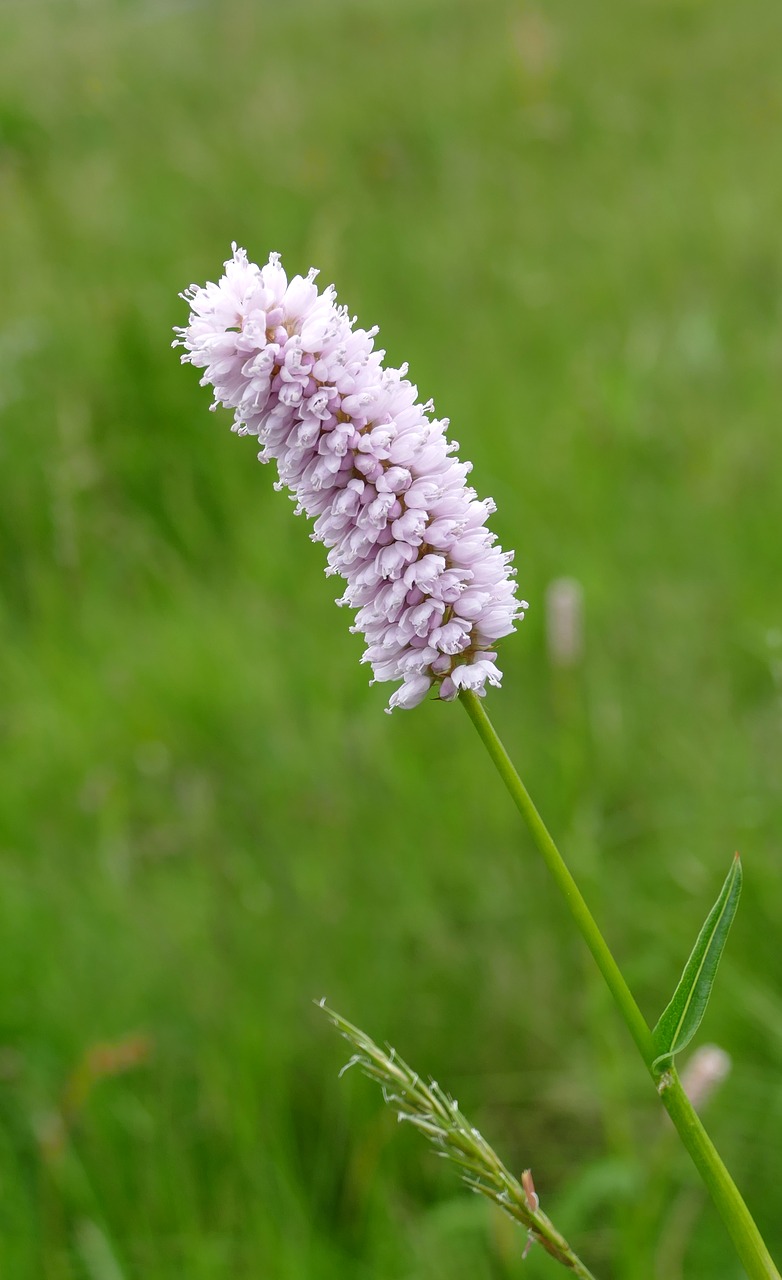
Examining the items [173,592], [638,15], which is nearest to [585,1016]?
[173,592]

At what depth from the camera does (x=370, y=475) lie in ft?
3.57

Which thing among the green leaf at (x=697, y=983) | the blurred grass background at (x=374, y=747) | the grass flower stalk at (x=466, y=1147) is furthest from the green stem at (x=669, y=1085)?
the blurred grass background at (x=374, y=747)

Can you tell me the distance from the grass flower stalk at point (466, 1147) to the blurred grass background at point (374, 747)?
1.09 metres

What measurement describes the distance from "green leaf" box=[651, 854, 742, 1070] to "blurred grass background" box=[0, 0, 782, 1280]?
46.5 inches

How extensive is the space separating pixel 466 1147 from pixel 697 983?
25 cm

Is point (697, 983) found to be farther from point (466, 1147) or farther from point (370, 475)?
point (370, 475)

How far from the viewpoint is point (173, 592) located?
444 cm

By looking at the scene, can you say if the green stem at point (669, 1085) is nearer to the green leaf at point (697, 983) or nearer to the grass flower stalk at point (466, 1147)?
the green leaf at point (697, 983)

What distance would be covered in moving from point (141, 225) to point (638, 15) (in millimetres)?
5891

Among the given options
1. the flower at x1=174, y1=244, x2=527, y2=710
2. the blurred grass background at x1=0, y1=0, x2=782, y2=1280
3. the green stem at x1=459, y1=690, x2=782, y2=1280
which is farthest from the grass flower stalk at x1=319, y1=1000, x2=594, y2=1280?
the blurred grass background at x1=0, y1=0, x2=782, y2=1280

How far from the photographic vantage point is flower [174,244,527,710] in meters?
1.07

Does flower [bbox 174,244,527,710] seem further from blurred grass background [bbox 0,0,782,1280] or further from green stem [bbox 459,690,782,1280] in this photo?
blurred grass background [bbox 0,0,782,1280]

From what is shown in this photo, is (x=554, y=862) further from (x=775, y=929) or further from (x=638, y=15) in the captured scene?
(x=638, y=15)

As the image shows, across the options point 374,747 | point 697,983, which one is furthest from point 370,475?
point 374,747
